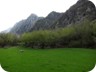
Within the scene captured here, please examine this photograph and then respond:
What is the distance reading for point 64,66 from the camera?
3117 mm

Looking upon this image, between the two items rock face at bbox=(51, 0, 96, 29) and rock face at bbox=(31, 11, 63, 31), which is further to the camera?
rock face at bbox=(51, 0, 96, 29)

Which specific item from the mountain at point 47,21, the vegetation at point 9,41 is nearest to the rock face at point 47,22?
the mountain at point 47,21

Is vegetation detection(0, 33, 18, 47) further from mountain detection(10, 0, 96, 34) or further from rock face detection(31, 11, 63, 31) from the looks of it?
rock face detection(31, 11, 63, 31)

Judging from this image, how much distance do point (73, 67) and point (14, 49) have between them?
1303mm

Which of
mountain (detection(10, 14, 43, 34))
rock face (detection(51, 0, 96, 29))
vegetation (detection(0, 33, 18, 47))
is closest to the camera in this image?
mountain (detection(10, 14, 43, 34))

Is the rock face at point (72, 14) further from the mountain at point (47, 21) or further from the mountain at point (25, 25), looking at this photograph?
the mountain at point (25, 25)

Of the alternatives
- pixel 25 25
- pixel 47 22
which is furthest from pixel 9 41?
pixel 47 22

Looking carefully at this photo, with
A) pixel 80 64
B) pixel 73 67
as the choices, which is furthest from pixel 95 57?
pixel 73 67

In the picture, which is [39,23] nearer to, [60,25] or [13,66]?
[60,25]

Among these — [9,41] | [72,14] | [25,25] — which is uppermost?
[72,14]

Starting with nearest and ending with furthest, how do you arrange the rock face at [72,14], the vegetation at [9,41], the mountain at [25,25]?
the mountain at [25,25] → the rock face at [72,14] → the vegetation at [9,41]

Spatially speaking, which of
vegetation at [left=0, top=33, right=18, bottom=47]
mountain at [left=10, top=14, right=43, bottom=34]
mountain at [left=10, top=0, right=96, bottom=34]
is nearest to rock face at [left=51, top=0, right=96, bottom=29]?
mountain at [left=10, top=0, right=96, bottom=34]

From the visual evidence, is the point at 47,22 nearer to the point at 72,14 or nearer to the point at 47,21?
the point at 47,21

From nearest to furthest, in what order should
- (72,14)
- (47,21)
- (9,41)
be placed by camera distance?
1. (47,21)
2. (72,14)
3. (9,41)
